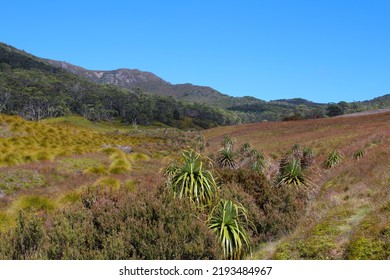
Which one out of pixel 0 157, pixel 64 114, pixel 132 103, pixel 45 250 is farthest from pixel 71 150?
pixel 132 103

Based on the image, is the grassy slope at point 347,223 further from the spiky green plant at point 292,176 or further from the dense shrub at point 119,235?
the dense shrub at point 119,235

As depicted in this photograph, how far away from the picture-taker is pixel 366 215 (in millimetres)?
9492

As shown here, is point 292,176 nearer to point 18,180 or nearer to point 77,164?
point 18,180

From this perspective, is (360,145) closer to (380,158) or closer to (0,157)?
(380,158)

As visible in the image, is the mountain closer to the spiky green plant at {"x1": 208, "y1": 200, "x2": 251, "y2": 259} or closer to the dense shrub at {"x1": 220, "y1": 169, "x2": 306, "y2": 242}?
the dense shrub at {"x1": 220, "y1": 169, "x2": 306, "y2": 242}

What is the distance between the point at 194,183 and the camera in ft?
38.8

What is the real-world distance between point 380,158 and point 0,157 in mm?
22609

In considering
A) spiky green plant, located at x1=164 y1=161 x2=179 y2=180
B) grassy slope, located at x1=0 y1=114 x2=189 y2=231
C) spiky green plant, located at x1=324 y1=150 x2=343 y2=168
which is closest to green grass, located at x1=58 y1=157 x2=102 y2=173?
grassy slope, located at x1=0 y1=114 x2=189 y2=231

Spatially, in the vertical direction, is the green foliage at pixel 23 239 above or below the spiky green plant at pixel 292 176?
below

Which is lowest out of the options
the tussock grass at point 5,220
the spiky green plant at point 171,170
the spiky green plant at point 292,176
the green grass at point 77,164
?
the tussock grass at point 5,220

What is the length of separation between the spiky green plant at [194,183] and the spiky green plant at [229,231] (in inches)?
42.2

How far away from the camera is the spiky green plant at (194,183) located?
11606 mm

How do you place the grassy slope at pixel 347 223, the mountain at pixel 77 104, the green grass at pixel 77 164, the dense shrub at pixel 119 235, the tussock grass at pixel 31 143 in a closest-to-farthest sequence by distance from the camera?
1. the dense shrub at pixel 119 235
2. the grassy slope at pixel 347 223
3. the green grass at pixel 77 164
4. the tussock grass at pixel 31 143
5. the mountain at pixel 77 104

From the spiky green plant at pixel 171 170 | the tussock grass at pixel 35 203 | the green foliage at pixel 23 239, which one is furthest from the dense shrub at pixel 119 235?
the tussock grass at pixel 35 203
